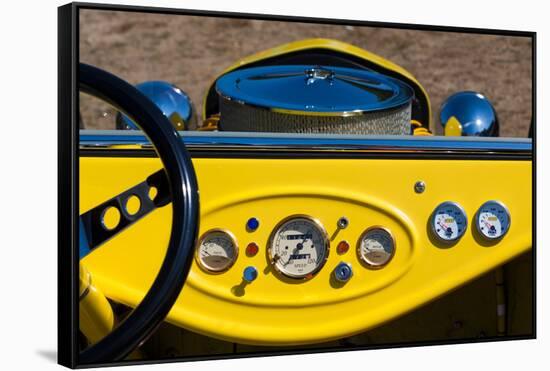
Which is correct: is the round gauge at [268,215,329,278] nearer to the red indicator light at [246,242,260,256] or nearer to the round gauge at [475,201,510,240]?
the red indicator light at [246,242,260,256]

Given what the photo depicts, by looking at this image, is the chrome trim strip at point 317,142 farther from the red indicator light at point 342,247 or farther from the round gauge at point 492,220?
the red indicator light at point 342,247

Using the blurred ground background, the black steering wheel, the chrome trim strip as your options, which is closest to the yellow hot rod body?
the chrome trim strip

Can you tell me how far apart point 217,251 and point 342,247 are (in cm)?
48

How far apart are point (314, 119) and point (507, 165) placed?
807 millimetres

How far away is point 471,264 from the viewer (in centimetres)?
446

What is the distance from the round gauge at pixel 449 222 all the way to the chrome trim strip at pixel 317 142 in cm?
21

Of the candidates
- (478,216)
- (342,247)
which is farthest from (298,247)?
(478,216)

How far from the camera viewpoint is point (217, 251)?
4047 mm

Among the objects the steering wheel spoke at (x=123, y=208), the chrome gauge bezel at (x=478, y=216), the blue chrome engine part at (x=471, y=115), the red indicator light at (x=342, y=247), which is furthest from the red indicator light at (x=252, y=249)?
the blue chrome engine part at (x=471, y=115)

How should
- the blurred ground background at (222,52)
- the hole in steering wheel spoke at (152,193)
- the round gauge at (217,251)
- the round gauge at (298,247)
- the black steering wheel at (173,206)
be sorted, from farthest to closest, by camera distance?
1. the blurred ground background at (222,52)
2. the round gauge at (298,247)
3. the round gauge at (217,251)
4. the hole in steering wheel spoke at (152,193)
5. the black steering wheel at (173,206)

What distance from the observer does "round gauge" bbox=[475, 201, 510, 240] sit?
14.7 ft

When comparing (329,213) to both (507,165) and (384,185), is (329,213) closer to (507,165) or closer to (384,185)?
(384,185)

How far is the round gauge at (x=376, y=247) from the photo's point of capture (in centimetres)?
425

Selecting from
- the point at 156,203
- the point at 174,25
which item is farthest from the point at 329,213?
the point at 174,25
